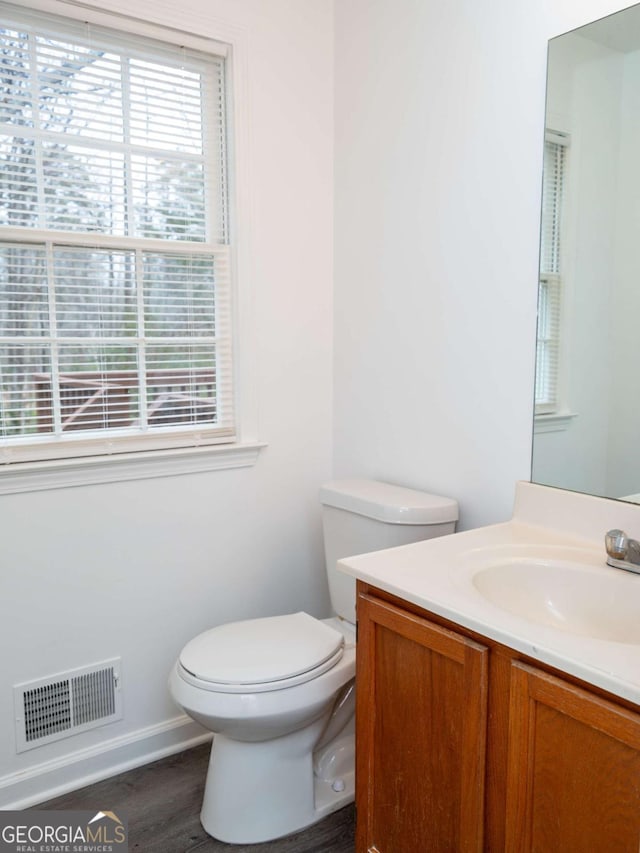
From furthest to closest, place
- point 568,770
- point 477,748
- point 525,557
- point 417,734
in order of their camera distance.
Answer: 1. point 525,557
2. point 417,734
3. point 477,748
4. point 568,770

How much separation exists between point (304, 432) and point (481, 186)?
1.03 m

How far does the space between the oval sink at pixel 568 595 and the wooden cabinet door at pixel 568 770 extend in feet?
1.00

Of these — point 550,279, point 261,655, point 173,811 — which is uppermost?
point 550,279

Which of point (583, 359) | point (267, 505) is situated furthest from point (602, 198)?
point (267, 505)

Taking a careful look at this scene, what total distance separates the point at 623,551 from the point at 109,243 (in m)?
1.61

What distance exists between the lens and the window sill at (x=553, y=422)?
1.66m

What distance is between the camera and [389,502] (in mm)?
1927

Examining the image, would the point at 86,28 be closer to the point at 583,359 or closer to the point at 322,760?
the point at 583,359

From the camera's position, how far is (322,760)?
78.1 inches

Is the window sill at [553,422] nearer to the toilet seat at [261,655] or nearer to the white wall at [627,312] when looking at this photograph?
the white wall at [627,312]

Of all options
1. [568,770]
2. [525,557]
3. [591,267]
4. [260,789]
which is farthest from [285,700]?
[591,267]

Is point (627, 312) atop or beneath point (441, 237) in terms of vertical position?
beneath

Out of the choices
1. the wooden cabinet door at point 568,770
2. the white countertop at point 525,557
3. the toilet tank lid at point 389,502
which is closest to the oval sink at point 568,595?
the white countertop at point 525,557

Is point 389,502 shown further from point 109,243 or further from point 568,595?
point 109,243
